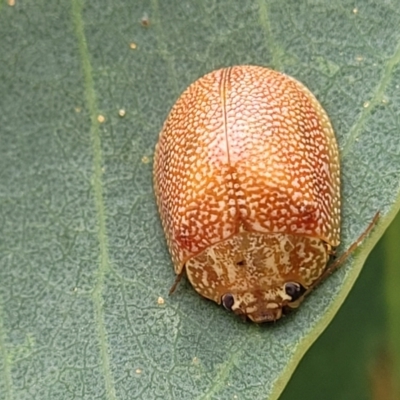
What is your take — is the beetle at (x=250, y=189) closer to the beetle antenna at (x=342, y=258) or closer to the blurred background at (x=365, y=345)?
the beetle antenna at (x=342, y=258)

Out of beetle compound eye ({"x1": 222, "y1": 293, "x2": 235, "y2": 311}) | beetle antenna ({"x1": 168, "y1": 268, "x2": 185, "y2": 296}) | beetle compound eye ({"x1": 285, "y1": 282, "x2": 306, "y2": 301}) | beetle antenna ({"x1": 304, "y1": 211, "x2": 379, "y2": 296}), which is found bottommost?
beetle antenna ({"x1": 168, "y1": 268, "x2": 185, "y2": 296})

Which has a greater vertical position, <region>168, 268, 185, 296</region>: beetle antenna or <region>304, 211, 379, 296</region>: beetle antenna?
<region>304, 211, 379, 296</region>: beetle antenna

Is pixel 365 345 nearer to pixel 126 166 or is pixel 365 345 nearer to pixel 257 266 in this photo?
pixel 257 266

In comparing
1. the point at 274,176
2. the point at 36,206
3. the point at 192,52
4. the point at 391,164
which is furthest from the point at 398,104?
the point at 36,206

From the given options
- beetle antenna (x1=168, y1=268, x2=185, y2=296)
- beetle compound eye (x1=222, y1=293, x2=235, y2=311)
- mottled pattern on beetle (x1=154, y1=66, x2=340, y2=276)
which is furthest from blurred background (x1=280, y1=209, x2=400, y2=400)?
beetle antenna (x1=168, y1=268, x2=185, y2=296)

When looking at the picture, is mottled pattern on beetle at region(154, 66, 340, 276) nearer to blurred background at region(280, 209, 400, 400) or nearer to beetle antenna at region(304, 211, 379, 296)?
beetle antenna at region(304, 211, 379, 296)

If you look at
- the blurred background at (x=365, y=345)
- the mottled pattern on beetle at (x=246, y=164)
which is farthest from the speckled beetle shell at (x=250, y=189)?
the blurred background at (x=365, y=345)
